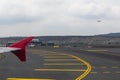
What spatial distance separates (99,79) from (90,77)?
123 centimetres

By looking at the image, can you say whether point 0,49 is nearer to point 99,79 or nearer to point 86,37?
point 99,79

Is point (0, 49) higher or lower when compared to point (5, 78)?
higher

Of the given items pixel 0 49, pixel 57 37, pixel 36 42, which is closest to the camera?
pixel 0 49

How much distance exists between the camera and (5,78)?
27109mm

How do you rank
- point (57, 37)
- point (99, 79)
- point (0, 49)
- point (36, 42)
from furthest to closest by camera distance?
point (57, 37)
point (36, 42)
point (99, 79)
point (0, 49)

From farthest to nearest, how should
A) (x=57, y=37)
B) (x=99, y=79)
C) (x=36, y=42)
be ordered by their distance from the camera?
(x=57, y=37), (x=36, y=42), (x=99, y=79)

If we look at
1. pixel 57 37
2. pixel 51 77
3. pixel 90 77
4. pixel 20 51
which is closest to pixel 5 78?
pixel 51 77

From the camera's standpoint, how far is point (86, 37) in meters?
173

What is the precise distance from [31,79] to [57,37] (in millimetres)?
141131

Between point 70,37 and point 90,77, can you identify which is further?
point 70,37

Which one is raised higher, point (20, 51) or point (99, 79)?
point (20, 51)

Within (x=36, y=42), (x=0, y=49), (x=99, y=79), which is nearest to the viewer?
(x=0, y=49)

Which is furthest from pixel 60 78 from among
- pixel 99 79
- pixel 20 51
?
pixel 20 51

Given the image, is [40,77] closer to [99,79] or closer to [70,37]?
[99,79]
